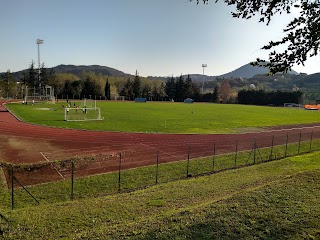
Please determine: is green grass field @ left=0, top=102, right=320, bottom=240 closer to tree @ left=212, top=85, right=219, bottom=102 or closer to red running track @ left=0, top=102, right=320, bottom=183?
red running track @ left=0, top=102, right=320, bottom=183

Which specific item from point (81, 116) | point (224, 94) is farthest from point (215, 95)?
point (81, 116)

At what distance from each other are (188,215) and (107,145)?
59.8 ft

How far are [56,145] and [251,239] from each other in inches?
842

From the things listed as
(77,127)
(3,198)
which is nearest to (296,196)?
(3,198)

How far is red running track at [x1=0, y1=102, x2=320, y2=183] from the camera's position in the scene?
20.9 metres

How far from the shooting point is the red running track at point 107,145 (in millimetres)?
20875

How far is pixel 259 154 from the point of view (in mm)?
23688

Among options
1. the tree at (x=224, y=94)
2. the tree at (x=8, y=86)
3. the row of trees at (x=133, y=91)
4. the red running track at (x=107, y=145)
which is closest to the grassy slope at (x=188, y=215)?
the red running track at (x=107, y=145)

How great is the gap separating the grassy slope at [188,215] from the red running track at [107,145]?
6653mm

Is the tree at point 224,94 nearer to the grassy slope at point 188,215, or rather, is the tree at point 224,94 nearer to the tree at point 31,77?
the tree at point 31,77

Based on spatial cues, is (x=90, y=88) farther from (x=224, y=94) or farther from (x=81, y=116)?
(x=81, y=116)

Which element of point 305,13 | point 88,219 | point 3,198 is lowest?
point 3,198

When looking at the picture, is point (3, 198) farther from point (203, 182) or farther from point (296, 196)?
point (296, 196)

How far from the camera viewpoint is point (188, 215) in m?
7.99
